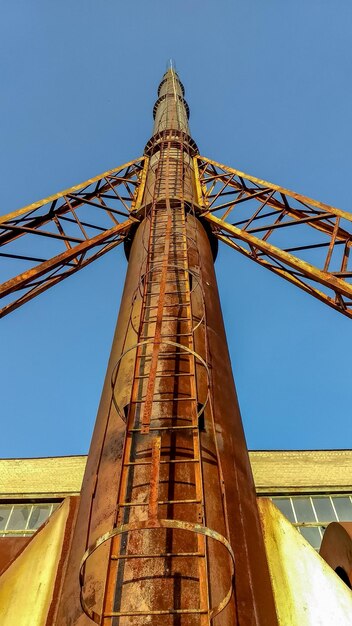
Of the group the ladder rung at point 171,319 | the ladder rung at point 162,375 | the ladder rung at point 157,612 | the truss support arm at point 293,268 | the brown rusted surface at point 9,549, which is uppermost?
the truss support arm at point 293,268

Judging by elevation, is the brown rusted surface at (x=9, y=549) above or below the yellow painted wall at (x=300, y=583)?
above

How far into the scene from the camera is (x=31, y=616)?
12.7 ft

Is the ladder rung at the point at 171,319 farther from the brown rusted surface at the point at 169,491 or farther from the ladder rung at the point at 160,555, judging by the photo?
the ladder rung at the point at 160,555

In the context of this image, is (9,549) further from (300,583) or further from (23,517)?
(23,517)

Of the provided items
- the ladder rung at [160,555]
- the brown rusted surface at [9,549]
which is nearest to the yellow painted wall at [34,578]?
the brown rusted surface at [9,549]

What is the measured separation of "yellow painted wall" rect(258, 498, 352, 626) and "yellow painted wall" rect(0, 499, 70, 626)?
2.08 m

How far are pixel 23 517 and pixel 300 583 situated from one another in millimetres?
12456

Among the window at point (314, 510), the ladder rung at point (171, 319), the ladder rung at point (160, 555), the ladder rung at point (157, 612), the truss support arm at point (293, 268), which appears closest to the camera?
the ladder rung at point (157, 612)

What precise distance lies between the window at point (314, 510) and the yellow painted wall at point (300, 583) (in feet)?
32.7

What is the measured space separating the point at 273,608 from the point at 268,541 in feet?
2.44

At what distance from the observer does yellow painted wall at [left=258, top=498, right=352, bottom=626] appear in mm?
4137

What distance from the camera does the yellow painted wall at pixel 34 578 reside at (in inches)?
154

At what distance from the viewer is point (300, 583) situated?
4.40m

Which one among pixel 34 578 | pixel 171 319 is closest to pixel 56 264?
pixel 171 319
